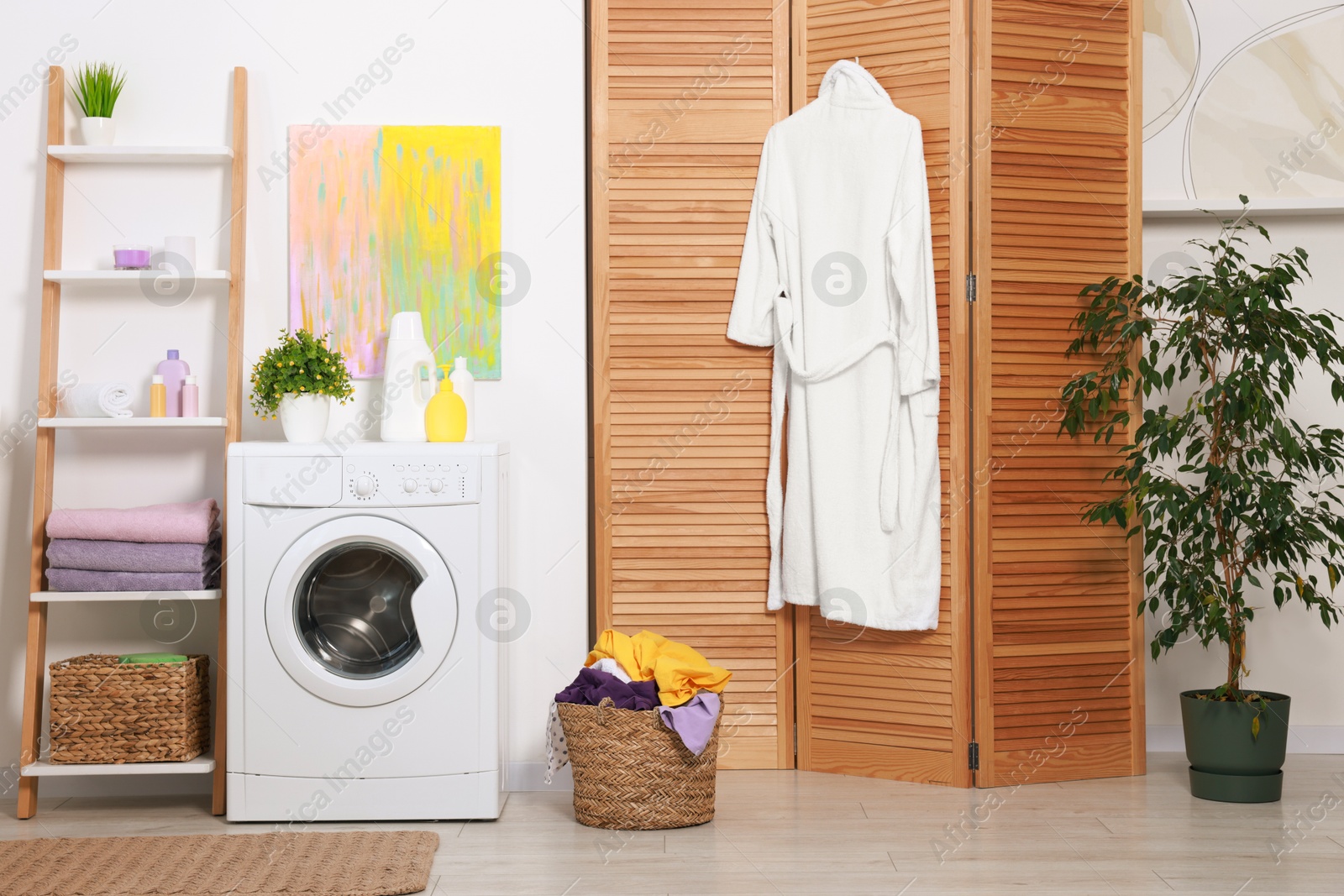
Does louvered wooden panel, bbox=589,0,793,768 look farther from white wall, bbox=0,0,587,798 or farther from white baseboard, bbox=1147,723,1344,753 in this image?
white baseboard, bbox=1147,723,1344,753

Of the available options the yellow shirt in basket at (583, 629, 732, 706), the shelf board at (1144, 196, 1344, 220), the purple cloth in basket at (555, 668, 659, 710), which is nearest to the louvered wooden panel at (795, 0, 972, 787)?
the yellow shirt in basket at (583, 629, 732, 706)

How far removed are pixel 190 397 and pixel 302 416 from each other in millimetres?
333

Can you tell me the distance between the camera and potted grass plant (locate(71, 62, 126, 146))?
265 centimetres

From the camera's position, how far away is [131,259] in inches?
103

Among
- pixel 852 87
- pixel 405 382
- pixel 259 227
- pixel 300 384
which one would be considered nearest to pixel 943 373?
pixel 852 87

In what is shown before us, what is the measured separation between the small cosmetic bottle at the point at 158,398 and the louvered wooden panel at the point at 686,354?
1065 mm

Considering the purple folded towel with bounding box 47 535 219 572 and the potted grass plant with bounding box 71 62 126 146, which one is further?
the potted grass plant with bounding box 71 62 126 146

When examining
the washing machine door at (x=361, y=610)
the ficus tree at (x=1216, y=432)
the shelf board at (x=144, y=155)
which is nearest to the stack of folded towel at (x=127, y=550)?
the washing machine door at (x=361, y=610)

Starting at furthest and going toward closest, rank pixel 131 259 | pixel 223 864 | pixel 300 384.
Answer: pixel 131 259
pixel 300 384
pixel 223 864

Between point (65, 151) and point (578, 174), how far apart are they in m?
1.25

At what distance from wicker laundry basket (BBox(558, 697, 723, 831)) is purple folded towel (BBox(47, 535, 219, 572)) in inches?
37.9

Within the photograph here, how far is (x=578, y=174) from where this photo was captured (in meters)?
2.81

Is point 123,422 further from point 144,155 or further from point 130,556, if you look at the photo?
point 144,155

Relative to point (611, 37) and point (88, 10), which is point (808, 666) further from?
point (88, 10)
